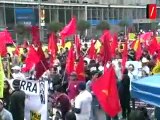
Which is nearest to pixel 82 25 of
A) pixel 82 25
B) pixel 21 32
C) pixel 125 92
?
pixel 82 25

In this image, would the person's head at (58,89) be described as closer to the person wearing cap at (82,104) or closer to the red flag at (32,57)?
the person wearing cap at (82,104)

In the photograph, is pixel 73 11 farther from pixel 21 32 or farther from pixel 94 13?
pixel 21 32

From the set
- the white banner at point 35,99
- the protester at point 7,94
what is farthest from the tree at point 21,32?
the white banner at point 35,99

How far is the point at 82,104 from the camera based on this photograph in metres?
10.2

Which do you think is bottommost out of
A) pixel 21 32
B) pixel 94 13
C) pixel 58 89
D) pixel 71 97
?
pixel 21 32

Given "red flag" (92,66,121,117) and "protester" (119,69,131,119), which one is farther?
"protester" (119,69,131,119)

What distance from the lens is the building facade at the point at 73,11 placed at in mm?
63188

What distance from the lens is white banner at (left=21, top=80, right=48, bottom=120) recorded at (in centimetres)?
991

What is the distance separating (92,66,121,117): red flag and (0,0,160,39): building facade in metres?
50.0

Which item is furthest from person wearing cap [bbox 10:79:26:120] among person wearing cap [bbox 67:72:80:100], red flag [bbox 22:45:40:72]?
red flag [bbox 22:45:40:72]

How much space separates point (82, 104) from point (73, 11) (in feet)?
207

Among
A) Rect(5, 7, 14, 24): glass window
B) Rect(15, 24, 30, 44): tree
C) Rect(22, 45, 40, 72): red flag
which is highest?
Rect(22, 45, 40, 72): red flag

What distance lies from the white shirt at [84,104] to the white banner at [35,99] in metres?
0.68

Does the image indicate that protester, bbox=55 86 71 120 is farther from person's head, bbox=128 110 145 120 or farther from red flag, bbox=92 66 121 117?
person's head, bbox=128 110 145 120
